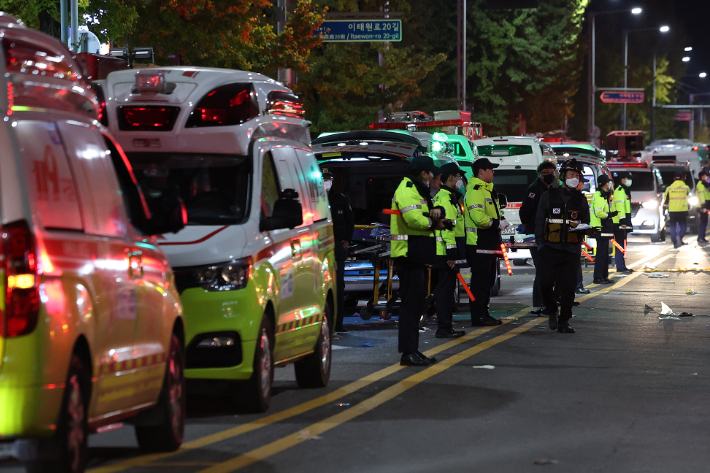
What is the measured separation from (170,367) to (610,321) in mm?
9389

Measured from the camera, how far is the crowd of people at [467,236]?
1155cm

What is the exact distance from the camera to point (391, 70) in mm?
35281

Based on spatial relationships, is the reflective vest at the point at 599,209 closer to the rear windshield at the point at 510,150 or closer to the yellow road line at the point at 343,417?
the rear windshield at the point at 510,150

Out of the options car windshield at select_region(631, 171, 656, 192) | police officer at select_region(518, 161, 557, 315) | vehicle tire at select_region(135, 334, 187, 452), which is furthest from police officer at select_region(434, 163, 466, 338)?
car windshield at select_region(631, 171, 656, 192)

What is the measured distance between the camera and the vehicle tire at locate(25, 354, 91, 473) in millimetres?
5746

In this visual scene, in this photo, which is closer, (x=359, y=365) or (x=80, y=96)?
(x=80, y=96)

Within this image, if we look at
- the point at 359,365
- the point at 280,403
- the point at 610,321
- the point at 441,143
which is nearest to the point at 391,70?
the point at 441,143

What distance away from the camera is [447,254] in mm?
13617

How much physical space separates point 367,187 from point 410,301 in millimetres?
5715

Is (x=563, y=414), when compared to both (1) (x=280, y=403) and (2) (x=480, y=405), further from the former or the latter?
(1) (x=280, y=403)

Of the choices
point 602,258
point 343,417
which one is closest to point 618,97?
point 602,258

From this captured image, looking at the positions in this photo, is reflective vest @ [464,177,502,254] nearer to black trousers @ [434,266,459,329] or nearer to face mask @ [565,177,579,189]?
face mask @ [565,177,579,189]

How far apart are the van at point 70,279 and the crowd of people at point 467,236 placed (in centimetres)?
432

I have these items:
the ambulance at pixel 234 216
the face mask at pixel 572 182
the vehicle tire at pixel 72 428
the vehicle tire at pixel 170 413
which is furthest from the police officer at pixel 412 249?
the vehicle tire at pixel 72 428
